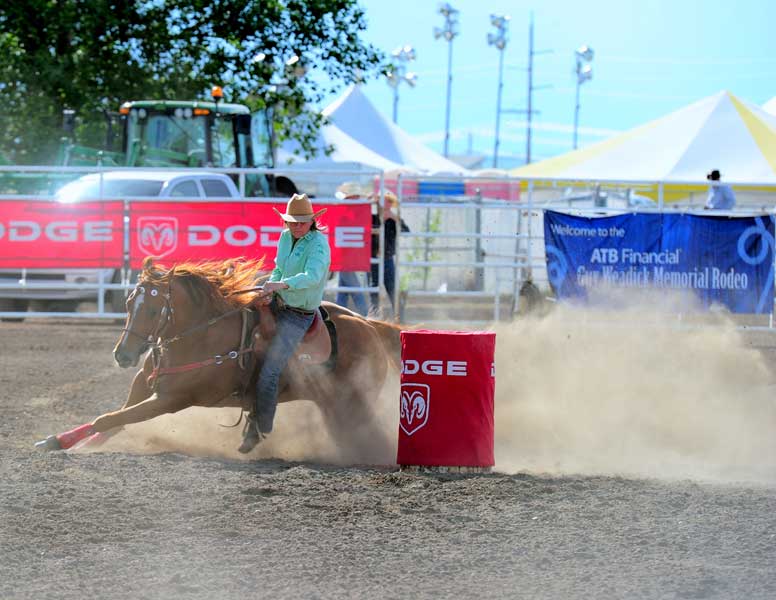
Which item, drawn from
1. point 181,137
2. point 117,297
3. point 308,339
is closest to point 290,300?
point 308,339

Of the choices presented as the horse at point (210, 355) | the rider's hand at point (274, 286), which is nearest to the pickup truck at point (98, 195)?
the horse at point (210, 355)

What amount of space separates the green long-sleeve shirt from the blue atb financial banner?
7.72m

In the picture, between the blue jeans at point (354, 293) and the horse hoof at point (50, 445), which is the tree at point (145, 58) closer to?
the blue jeans at point (354, 293)

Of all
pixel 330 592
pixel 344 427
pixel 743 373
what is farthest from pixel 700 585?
pixel 743 373

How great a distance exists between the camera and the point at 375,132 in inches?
1385

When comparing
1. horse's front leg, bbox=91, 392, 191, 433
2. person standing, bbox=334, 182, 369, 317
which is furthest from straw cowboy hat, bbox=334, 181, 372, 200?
horse's front leg, bbox=91, 392, 191, 433

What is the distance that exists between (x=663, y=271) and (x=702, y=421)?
5555 mm

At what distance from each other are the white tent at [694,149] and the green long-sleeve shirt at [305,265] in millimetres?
18211

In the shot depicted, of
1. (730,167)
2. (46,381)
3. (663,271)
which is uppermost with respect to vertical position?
(730,167)

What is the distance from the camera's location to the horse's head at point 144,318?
23.9 feet

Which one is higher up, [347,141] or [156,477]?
[347,141]

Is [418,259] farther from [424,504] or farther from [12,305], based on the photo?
[424,504]

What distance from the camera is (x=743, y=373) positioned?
11445 millimetres

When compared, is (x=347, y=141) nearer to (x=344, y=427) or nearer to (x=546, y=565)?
(x=344, y=427)
